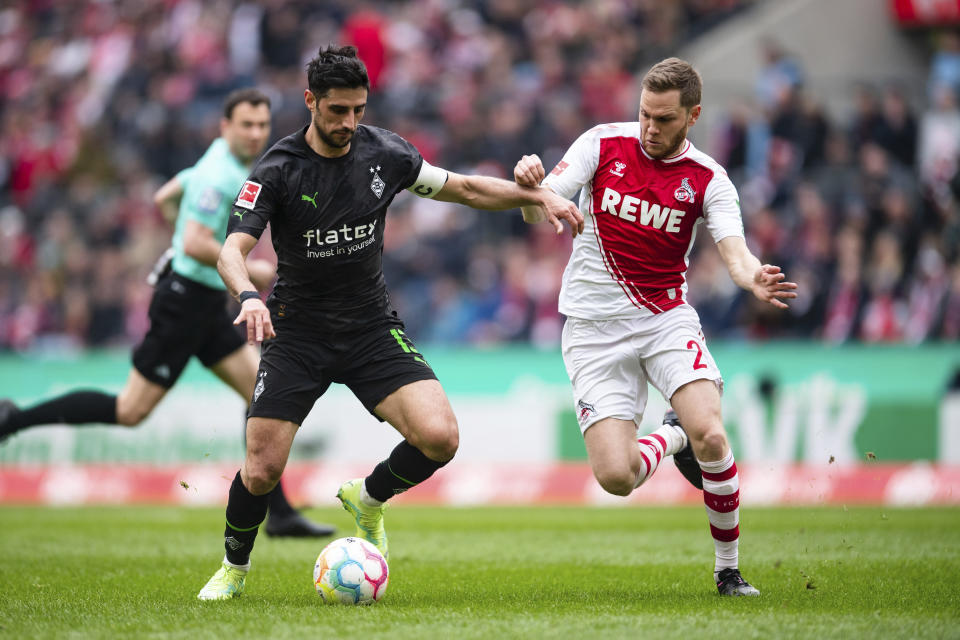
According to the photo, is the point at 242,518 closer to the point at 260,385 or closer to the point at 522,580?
the point at 260,385

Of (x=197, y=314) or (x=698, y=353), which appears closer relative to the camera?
Answer: (x=698, y=353)

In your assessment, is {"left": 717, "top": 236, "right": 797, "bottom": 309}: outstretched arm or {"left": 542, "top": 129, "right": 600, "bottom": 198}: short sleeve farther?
{"left": 542, "top": 129, "right": 600, "bottom": 198}: short sleeve

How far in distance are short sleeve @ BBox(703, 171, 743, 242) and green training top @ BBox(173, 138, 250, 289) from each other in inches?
152

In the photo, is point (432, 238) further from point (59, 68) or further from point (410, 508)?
point (59, 68)

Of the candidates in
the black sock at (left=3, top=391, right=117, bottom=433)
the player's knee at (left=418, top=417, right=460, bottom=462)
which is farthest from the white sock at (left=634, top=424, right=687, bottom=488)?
the black sock at (left=3, top=391, right=117, bottom=433)

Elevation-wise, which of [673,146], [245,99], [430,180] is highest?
[245,99]

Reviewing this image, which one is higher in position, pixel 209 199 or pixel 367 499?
pixel 209 199

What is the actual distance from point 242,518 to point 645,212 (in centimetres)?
277

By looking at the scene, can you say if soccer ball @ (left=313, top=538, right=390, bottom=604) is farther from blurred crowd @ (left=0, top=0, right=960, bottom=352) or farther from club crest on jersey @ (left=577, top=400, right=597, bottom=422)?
blurred crowd @ (left=0, top=0, right=960, bottom=352)

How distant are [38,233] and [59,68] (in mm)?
5726

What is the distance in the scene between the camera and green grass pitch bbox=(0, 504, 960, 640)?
18.1ft

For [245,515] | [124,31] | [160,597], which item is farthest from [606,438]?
[124,31]

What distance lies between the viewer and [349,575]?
633 centimetres

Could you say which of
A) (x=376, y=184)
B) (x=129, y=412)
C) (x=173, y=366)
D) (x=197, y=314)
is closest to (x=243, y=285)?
(x=376, y=184)
